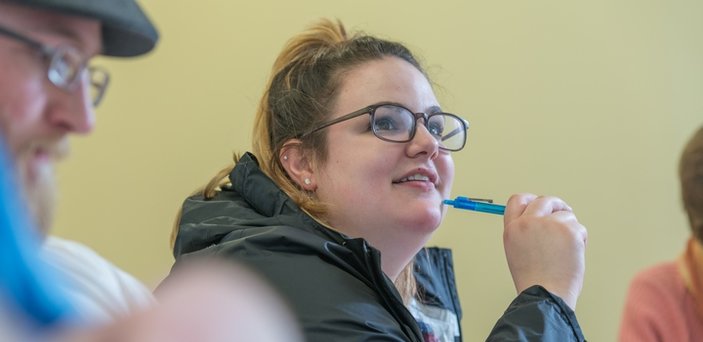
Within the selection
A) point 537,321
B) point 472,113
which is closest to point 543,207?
point 537,321

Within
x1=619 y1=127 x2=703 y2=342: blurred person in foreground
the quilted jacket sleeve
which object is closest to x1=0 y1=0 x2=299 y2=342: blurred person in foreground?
x1=619 y1=127 x2=703 y2=342: blurred person in foreground

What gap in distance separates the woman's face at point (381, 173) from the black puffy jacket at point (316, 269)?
0.27ft

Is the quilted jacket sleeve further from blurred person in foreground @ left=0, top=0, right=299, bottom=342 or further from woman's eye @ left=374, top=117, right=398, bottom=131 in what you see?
blurred person in foreground @ left=0, top=0, right=299, bottom=342

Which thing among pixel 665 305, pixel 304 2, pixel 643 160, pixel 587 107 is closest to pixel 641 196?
pixel 643 160

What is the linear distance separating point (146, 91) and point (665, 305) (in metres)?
1.05

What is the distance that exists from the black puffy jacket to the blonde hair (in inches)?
2.5

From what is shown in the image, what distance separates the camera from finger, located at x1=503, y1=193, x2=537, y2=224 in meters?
0.95

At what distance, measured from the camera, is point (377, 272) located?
2.85 ft

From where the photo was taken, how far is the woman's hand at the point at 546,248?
34.8 inches

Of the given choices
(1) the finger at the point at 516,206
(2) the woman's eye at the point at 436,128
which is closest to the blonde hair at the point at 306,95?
(2) the woman's eye at the point at 436,128

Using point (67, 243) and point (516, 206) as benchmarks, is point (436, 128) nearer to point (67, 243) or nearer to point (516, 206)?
point (516, 206)

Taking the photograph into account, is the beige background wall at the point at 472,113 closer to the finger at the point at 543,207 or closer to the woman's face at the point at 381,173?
the finger at the point at 543,207

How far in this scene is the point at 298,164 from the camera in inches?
42.7

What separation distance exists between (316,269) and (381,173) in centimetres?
21
